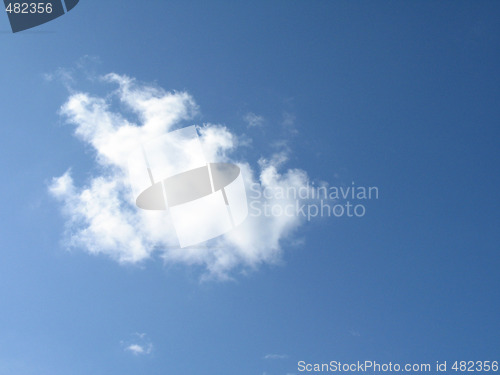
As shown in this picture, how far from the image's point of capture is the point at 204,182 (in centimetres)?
2844

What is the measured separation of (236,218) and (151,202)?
6472mm

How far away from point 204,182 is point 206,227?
134 inches

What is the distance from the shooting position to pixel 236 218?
29625 millimetres

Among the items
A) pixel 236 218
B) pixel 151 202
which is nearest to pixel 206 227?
pixel 236 218

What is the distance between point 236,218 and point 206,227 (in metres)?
2.43

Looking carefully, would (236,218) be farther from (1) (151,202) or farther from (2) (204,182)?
(1) (151,202)

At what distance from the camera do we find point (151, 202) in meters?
28.2

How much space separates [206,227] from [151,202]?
14.6 feet

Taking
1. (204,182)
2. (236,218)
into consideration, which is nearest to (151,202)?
(204,182)

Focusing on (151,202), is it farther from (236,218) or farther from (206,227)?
(236,218)

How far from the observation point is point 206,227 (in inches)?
1136

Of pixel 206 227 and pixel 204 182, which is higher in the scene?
pixel 204 182
